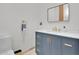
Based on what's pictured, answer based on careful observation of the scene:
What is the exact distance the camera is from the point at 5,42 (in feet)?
4.60

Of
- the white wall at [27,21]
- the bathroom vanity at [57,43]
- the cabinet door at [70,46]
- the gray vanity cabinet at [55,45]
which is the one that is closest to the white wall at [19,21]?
the white wall at [27,21]

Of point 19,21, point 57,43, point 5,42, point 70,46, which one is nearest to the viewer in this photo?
point 70,46

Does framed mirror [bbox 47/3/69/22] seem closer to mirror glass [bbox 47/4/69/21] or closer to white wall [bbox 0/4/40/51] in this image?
mirror glass [bbox 47/4/69/21]

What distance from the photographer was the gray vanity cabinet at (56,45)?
932 mm

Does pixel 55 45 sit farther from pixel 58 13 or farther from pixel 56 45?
pixel 58 13

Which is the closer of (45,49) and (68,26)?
(68,26)

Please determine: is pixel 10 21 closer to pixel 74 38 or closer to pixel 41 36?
pixel 41 36

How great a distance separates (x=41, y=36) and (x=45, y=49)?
0.16 metres

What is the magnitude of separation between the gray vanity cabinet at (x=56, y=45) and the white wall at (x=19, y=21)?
0.12m

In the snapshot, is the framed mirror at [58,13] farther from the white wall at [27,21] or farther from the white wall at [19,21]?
the white wall at [19,21]

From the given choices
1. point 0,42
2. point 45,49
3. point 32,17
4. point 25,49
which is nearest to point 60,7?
point 32,17

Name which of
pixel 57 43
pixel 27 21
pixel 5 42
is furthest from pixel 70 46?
pixel 5 42

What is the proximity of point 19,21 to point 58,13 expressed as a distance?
0.47 meters

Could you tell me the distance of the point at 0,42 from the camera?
1.43 m
